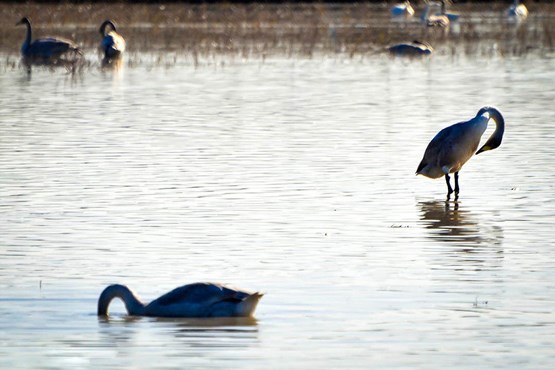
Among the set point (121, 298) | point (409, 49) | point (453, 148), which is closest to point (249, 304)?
point (121, 298)

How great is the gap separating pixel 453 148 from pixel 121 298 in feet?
18.5

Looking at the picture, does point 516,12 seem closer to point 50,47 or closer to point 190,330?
point 50,47

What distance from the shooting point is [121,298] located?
841 centimetres

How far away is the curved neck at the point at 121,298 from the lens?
27.3 ft

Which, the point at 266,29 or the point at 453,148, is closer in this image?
the point at 453,148

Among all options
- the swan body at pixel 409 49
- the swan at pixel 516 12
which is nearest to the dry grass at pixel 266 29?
the swan at pixel 516 12

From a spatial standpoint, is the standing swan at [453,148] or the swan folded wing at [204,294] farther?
the standing swan at [453,148]

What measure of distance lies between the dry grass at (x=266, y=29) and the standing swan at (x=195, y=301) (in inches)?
825

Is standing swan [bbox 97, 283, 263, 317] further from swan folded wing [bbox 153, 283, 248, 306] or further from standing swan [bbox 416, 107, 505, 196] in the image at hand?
standing swan [bbox 416, 107, 505, 196]

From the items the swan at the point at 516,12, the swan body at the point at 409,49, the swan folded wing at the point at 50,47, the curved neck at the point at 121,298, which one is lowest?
the curved neck at the point at 121,298

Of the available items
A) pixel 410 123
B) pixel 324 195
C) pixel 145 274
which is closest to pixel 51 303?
pixel 145 274

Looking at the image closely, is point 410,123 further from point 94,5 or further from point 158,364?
point 94,5

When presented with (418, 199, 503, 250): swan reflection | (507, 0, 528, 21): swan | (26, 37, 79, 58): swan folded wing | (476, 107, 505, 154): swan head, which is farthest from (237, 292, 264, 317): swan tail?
(507, 0, 528, 21): swan

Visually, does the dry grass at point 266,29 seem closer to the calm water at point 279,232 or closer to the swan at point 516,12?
the swan at point 516,12
